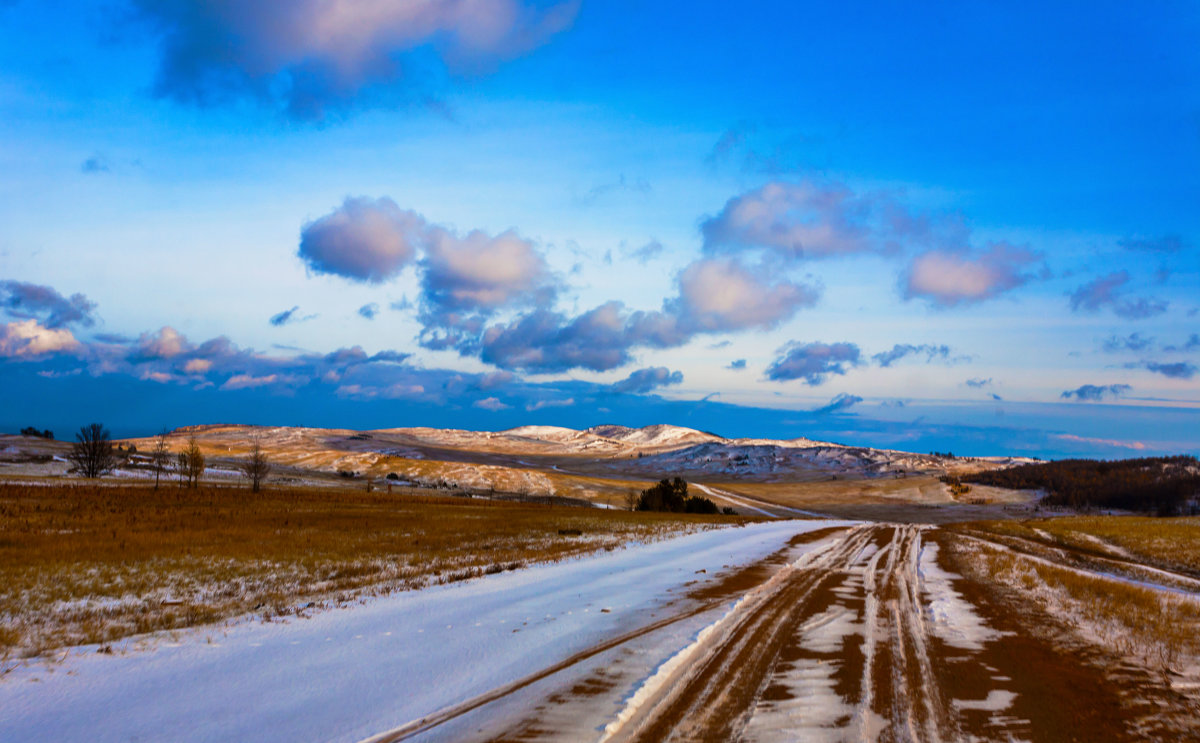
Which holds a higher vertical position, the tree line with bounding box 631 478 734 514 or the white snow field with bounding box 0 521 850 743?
the white snow field with bounding box 0 521 850 743

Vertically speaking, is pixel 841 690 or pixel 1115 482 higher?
pixel 841 690

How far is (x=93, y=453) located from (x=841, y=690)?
91298mm

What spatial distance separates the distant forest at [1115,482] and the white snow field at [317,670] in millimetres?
125618

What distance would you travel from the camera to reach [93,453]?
2953 inches

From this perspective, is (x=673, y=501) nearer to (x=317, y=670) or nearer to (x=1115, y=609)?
(x=1115, y=609)

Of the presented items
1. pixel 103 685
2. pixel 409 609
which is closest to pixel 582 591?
pixel 409 609

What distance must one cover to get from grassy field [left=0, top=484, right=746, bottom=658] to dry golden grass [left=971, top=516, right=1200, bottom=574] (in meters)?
20.5

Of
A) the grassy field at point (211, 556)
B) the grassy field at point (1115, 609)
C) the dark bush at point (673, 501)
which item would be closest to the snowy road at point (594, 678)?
the grassy field at point (1115, 609)

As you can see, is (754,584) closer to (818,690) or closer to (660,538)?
(818,690)

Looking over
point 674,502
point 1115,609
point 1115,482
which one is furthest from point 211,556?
point 1115,482

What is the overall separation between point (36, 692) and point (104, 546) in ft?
58.5

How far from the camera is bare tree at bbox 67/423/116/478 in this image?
74.6m

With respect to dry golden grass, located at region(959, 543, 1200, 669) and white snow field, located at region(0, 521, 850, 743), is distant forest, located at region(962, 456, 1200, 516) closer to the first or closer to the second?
dry golden grass, located at region(959, 543, 1200, 669)

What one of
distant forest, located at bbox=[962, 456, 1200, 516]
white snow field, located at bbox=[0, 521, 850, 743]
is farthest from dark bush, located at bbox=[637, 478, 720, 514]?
distant forest, located at bbox=[962, 456, 1200, 516]
